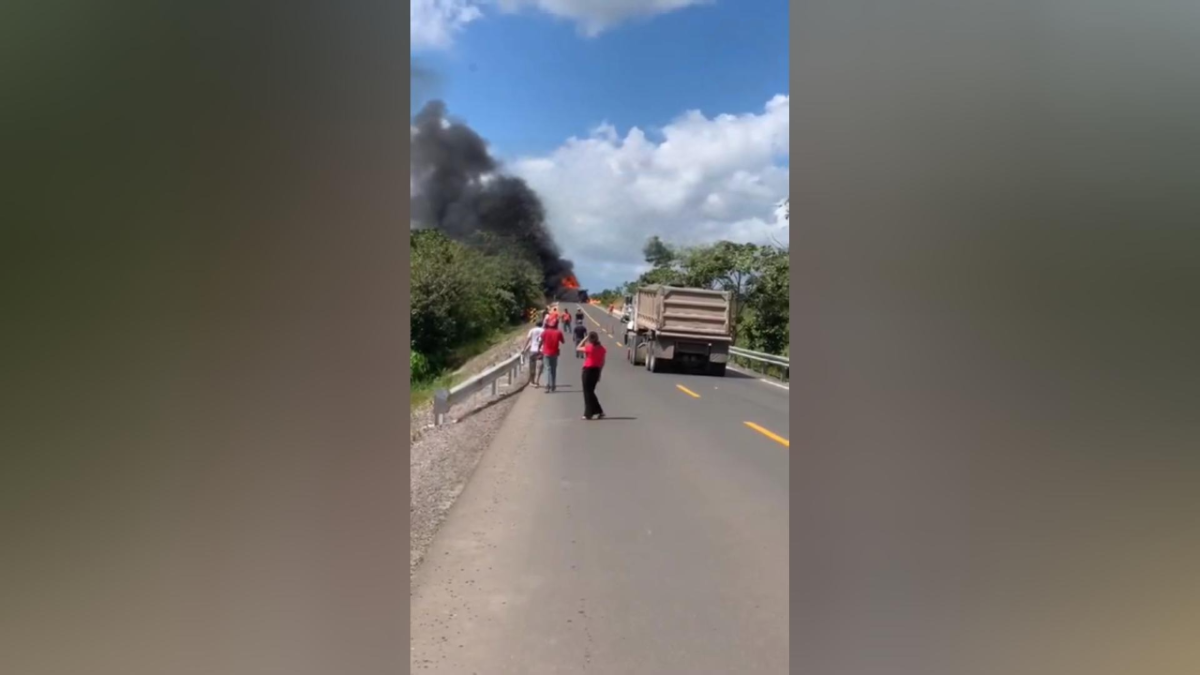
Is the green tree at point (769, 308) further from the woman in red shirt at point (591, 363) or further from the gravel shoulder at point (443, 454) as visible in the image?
the gravel shoulder at point (443, 454)

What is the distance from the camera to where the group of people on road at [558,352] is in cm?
966

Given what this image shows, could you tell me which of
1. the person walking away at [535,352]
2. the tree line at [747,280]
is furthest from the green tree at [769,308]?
the person walking away at [535,352]

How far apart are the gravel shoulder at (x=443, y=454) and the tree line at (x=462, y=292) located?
109 centimetres

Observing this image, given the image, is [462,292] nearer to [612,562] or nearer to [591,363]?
[591,363]

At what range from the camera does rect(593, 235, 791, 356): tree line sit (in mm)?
13758

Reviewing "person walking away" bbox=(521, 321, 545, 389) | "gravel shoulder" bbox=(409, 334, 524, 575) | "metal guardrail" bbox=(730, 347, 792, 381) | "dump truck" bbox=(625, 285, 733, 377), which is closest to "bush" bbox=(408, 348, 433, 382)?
"gravel shoulder" bbox=(409, 334, 524, 575)
